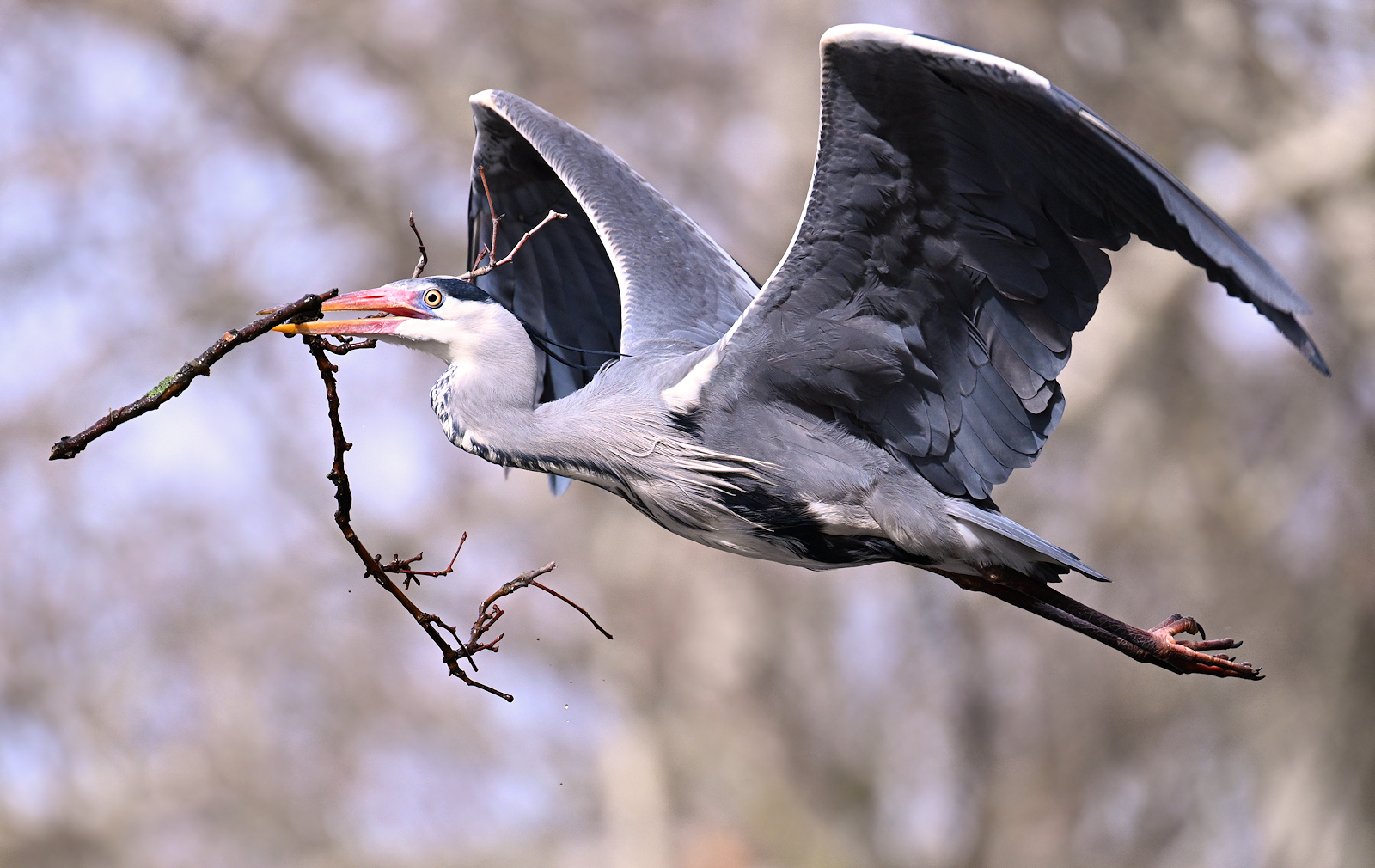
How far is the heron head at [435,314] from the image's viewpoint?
285 cm

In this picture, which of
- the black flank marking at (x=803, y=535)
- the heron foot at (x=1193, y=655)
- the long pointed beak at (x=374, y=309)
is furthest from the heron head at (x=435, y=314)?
the heron foot at (x=1193, y=655)

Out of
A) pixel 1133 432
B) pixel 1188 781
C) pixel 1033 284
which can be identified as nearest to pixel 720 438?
pixel 1033 284

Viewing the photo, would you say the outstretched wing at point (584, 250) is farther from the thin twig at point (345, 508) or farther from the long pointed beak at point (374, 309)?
the thin twig at point (345, 508)

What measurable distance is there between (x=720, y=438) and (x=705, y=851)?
8.34 meters

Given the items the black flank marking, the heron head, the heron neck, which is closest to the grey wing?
the black flank marking

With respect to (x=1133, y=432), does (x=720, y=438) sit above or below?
below

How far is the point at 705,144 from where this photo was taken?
435 inches

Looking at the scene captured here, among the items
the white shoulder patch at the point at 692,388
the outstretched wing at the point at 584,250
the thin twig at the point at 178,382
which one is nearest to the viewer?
the thin twig at the point at 178,382

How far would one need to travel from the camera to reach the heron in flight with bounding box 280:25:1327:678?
2639 millimetres

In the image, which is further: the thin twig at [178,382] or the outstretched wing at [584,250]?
the outstretched wing at [584,250]

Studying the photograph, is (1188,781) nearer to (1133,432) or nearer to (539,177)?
(1133,432)

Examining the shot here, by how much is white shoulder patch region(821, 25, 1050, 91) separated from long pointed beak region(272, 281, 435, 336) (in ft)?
3.08

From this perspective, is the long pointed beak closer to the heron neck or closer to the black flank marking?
the heron neck

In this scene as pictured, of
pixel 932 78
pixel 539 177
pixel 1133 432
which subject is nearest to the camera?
pixel 932 78
